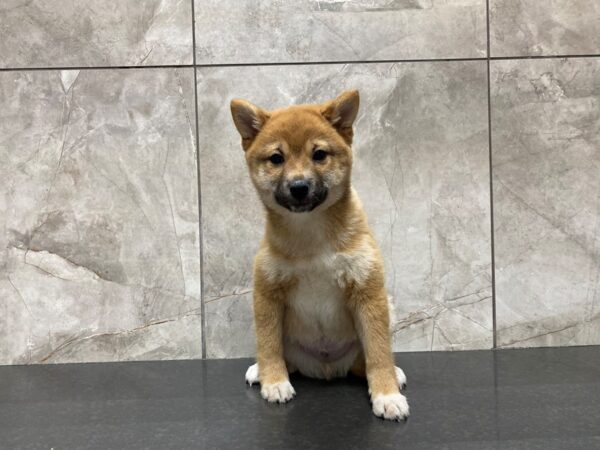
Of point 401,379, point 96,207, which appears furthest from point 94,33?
point 401,379

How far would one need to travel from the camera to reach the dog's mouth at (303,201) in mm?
1794

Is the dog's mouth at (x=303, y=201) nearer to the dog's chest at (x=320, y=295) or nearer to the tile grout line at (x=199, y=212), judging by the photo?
the dog's chest at (x=320, y=295)

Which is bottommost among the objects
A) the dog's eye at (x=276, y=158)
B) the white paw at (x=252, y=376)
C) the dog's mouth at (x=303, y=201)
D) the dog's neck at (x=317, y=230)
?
the white paw at (x=252, y=376)

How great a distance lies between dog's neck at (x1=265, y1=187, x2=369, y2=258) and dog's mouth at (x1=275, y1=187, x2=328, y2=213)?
2.4 inches

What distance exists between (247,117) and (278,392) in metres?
1.10

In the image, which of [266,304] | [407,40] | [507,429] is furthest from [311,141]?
[507,429]

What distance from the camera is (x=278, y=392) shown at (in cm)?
188

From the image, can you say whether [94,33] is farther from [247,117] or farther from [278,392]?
[278,392]

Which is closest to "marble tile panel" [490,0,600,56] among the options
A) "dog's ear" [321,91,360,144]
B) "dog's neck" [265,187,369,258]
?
"dog's ear" [321,91,360,144]

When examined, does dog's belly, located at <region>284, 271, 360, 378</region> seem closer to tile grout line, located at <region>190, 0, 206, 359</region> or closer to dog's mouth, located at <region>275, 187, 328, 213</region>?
dog's mouth, located at <region>275, 187, 328, 213</region>

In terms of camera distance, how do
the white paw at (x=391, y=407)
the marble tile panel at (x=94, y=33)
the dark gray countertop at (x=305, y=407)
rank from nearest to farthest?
the dark gray countertop at (x=305, y=407) → the white paw at (x=391, y=407) → the marble tile panel at (x=94, y=33)

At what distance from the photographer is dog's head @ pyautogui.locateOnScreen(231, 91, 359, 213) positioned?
181cm

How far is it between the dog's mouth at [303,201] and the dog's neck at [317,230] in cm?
6

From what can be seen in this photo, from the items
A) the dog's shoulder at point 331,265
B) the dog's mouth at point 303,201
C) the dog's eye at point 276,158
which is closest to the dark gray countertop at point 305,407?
the dog's shoulder at point 331,265
